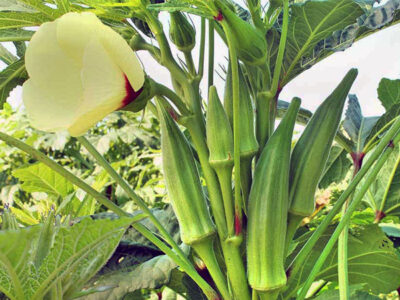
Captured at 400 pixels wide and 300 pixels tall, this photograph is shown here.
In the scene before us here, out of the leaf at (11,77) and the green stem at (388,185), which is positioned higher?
the leaf at (11,77)

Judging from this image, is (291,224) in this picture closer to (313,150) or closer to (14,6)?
(313,150)

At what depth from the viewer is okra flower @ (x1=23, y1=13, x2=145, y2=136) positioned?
38 cm

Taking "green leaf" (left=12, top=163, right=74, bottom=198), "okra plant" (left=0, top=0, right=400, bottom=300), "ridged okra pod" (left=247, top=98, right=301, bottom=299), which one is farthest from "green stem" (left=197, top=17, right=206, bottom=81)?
"green leaf" (left=12, top=163, right=74, bottom=198)

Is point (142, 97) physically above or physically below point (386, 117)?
above

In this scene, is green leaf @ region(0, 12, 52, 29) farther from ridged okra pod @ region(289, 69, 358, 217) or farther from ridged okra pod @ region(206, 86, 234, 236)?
ridged okra pod @ region(289, 69, 358, 217)

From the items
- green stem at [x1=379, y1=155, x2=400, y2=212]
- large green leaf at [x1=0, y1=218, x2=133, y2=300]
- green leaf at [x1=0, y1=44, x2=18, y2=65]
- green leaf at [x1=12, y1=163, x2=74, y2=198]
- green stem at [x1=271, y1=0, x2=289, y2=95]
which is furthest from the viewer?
green leaf at [x1=12, y1=163, x2=74, y2=198]

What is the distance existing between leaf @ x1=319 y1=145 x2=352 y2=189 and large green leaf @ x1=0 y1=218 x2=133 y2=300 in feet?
1.63

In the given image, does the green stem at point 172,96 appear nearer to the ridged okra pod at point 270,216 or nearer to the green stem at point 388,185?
the ridged okra pod at point 270,216

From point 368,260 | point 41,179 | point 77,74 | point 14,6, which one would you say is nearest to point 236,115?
point 77,74

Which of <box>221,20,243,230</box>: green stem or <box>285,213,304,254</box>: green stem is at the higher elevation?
<box>221,20,243,230</box>: green stem

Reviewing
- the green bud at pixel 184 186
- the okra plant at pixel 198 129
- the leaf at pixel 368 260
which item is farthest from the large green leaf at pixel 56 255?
the leaf at pixel 368 260

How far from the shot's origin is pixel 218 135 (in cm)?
47

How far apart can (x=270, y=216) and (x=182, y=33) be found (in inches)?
8.2

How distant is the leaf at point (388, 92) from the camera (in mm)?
689
